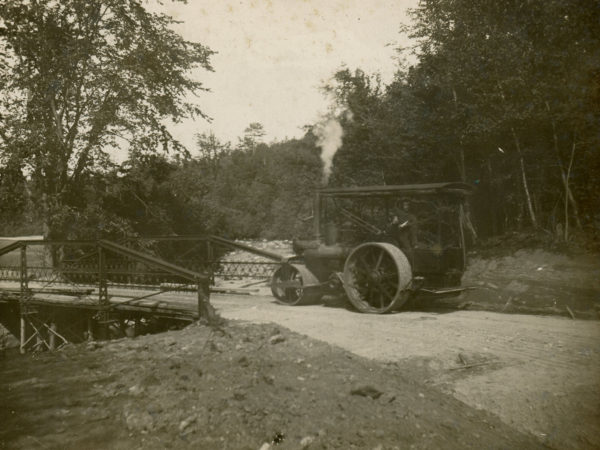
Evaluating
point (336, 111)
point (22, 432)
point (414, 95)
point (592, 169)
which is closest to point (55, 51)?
point (336, 111)

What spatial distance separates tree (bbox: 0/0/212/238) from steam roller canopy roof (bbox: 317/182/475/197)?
12071mm

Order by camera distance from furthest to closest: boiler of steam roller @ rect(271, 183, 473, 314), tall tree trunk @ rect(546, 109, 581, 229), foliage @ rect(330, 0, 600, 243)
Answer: tall tree trunk @ rect(546, 109, 581, 229), foliage @ rect(330, 0, 600, 243), boiler of steam roller @ rect(271, 183, 473, 314)

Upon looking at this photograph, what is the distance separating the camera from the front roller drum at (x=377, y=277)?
8.62 metres

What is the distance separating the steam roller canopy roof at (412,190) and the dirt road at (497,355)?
6.46 ft

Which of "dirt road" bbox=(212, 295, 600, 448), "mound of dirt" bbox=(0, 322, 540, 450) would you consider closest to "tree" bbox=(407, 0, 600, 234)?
"dirt road" bbox=(212, 295, 600, 448)

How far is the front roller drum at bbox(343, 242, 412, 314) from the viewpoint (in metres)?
8.62

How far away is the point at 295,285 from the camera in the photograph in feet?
33.4

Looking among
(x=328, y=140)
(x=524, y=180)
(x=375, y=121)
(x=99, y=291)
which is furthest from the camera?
(x=375, y=121)

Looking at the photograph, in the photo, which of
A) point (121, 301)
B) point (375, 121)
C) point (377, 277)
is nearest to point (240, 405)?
point (377, 277)

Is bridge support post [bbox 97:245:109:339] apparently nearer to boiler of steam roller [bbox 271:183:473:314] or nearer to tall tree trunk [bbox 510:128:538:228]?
boiler of steam roller [bbox 271:183:473:314]

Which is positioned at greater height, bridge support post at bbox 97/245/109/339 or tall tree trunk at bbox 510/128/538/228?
tall tree trunk at bbox 510/128/538/228

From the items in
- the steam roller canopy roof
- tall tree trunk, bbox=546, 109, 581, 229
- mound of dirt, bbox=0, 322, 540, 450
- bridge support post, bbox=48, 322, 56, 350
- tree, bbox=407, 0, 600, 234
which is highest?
tree, bbox=407, 0, 600, 234

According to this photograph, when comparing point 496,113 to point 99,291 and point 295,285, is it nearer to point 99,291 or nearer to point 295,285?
point 295,285

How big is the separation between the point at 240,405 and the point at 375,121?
837 inches
